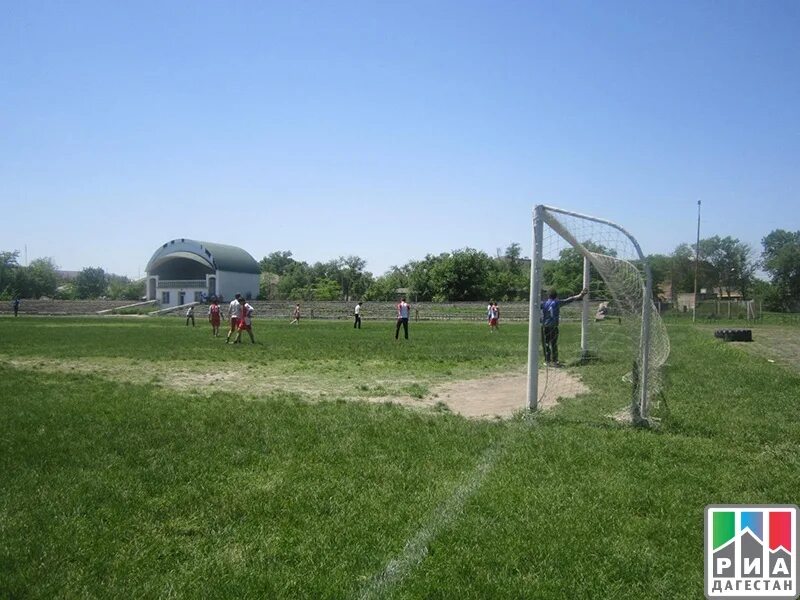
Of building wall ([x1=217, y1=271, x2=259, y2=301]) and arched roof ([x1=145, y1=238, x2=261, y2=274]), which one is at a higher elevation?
arched roof ([x1=145, y1=238, x2=261, y2=274])

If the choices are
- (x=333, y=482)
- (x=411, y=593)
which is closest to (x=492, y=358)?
(x=333, y=482)

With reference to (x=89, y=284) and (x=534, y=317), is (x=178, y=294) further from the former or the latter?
(x=534, y=317)

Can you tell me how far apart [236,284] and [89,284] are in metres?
46.5

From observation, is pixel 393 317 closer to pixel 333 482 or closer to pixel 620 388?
pixel 620 388

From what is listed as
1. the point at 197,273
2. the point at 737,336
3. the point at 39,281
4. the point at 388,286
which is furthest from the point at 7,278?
the point at 737,336

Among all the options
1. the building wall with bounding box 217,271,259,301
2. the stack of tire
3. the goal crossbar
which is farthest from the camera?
the building wall with bounding box 217,271,259,301

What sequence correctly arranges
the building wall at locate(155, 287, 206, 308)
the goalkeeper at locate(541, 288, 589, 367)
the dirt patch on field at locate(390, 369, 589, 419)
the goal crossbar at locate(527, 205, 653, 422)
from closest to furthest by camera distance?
1. the goal crossbar at locate(527, 205, 653, 422)
2. the dirt patch on field at locate(390, 369, 589, 419)
3. the goalkeeper at locate(541, 288, 589, 367)
4. the building wall at locate(155, 287, 206, 308)

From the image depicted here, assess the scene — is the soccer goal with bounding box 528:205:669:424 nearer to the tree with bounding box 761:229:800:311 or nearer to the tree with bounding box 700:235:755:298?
the tree with bounding box 761:229:800:311

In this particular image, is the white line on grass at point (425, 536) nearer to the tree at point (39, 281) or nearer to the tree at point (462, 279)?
the tree at point (462, 279)

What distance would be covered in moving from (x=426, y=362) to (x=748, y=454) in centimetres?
1011

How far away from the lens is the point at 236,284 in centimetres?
9175

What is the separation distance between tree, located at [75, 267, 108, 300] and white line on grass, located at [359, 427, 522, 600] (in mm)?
127587

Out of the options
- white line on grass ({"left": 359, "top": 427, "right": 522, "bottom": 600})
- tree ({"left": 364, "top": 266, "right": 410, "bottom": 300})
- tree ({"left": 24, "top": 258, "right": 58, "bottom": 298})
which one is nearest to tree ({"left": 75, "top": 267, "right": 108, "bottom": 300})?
tree ({"left": 24, "top": 258, "right": 58, "bottom": 298})

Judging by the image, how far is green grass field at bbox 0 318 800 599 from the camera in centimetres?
374
